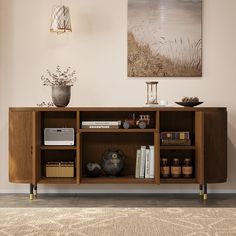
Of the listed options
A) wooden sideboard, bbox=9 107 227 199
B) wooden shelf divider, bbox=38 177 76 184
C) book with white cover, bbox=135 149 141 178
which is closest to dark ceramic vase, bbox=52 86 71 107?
wooden sideboard, bbox=9 107 227 199

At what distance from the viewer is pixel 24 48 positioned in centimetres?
460

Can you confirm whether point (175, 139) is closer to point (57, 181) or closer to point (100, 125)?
point (100, 125)

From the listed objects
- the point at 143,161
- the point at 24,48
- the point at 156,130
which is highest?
the point at 24,48

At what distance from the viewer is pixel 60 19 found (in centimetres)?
445

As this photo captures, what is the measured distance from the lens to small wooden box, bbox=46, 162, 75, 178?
436 centimetres

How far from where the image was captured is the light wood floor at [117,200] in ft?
13.5

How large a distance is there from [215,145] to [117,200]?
3.07 ft

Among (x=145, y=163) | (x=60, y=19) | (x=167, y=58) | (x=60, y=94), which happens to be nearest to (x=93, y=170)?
(x=145, y=163)

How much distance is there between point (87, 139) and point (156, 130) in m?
0.68

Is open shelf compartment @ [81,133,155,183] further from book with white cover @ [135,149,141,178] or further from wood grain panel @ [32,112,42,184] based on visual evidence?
wood grain panel @ [32,112,42,184]

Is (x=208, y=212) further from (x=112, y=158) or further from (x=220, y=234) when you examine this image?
(x=112, y=158)

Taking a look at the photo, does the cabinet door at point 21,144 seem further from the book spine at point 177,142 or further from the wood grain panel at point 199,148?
the wood grain panel at point 199,148

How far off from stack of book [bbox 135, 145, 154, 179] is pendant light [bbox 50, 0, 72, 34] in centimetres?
124

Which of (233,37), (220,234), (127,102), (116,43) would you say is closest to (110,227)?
(220,234)
